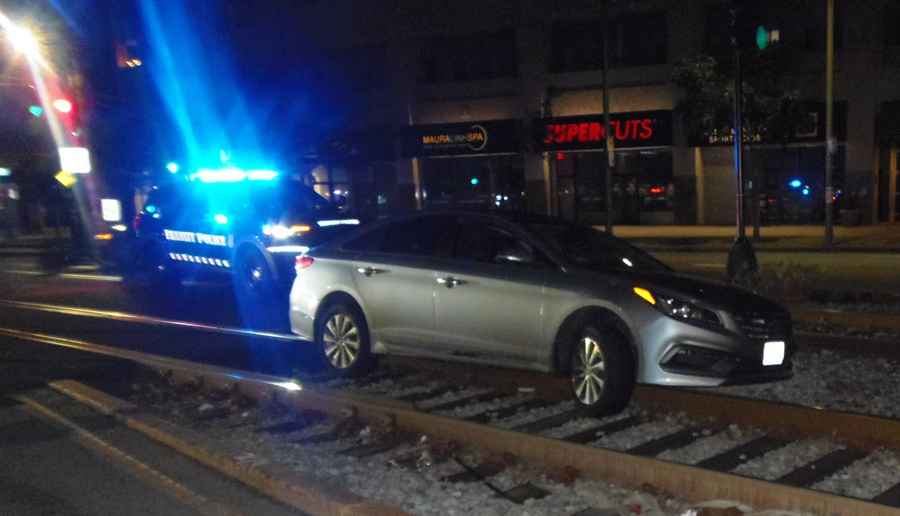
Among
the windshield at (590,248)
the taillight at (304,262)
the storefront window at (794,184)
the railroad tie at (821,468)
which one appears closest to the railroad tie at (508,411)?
the windshield at (590,248)

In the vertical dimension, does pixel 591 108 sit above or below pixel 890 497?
above

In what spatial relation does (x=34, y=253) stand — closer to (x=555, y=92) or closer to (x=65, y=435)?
(x=555, y=92)

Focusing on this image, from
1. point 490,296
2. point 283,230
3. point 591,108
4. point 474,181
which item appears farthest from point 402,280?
point 474,181

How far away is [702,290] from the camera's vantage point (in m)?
7.08

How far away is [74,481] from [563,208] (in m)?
32.9

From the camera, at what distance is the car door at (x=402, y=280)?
828 centimetres

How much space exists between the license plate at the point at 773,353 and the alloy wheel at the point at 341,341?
3.76 m

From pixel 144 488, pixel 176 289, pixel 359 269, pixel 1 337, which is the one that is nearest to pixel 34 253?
pixel 176 289

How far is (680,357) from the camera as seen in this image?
680 cm

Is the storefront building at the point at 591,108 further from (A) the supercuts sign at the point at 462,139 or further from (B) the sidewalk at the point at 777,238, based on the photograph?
(B) the sidewalk at the point at 777,238

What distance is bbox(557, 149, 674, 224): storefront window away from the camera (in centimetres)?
3556

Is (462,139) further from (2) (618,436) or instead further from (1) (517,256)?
(2) (618,436)

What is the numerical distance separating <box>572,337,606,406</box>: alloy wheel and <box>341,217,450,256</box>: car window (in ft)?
6.01

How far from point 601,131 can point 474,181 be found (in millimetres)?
6830
